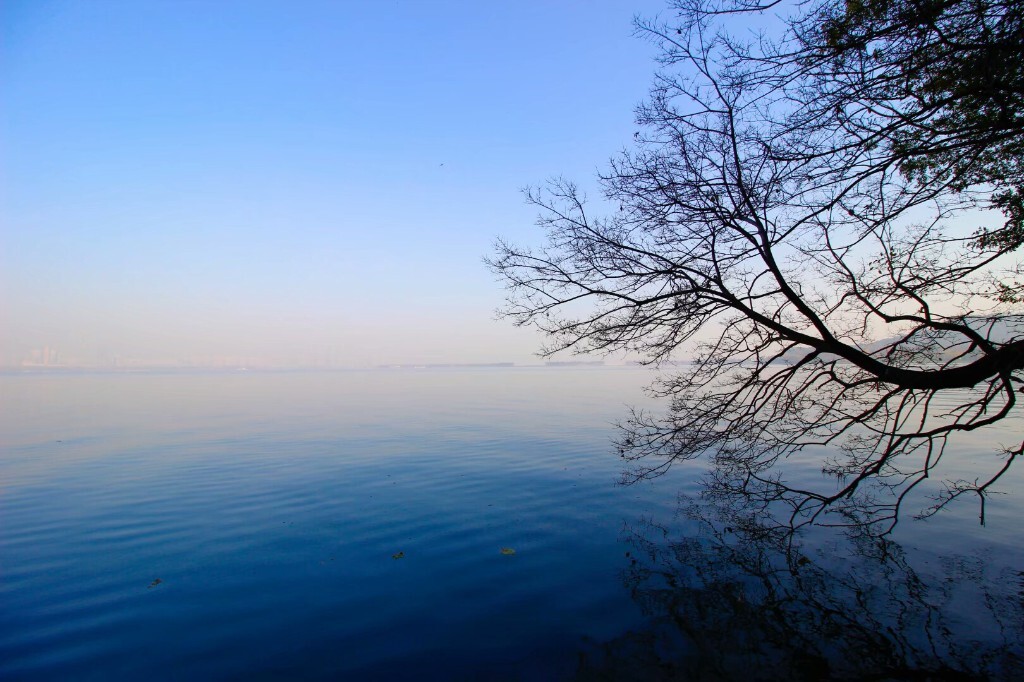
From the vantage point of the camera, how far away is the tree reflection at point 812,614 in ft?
20.0

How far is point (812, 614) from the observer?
23.9ft

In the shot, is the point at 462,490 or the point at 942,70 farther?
the point at 462,490

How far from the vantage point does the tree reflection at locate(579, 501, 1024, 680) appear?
6090 millimetres

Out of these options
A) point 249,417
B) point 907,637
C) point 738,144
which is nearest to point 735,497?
point 907,637

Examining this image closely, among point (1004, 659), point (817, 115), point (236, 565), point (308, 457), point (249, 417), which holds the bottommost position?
point (1004, 659)

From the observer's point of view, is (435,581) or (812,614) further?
(435,581)

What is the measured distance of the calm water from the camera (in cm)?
643

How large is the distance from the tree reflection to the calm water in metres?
0.04

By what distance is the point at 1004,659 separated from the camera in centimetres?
615

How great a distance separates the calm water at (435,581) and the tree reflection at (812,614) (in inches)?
1.6

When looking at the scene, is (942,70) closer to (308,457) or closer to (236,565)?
(236,565)

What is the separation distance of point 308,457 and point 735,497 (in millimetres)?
16202

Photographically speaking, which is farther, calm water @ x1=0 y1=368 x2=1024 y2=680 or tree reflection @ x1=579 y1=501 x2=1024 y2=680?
calm water @ x1=0 y1=368 x2=1024 y2=680

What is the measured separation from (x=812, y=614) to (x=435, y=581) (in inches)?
242
